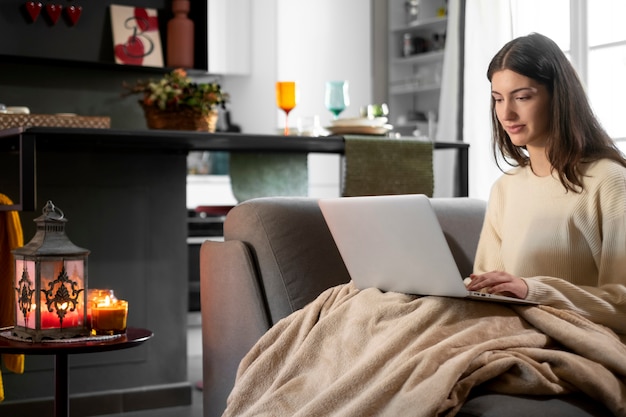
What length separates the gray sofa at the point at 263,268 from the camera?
92.8 inches

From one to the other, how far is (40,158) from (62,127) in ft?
2.05

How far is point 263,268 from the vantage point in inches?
95.2

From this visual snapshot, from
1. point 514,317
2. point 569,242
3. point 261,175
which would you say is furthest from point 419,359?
point 261,175

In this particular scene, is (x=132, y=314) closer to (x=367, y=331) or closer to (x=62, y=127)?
(x=62, y=127)

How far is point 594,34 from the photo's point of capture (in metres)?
4.42

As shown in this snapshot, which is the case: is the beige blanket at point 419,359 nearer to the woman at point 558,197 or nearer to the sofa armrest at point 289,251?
the woman at point 558,197

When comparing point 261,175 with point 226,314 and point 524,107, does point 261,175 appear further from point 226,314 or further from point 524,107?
point 524,107

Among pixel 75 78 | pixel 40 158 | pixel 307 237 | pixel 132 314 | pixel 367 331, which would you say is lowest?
pixel 132 314

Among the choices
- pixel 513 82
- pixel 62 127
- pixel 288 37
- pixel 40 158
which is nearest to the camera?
pixel 513 82

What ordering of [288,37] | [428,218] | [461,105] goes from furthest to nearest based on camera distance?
[288,37] < [461,105] < [428,218]

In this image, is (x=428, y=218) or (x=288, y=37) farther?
(x=288, y=37)

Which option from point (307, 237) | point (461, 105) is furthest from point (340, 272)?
point (461, 105)

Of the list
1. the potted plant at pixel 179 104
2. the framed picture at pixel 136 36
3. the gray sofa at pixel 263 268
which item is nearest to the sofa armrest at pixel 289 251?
the gray sofa at pixel 263 268

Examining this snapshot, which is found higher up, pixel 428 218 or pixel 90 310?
pixel 428 218
